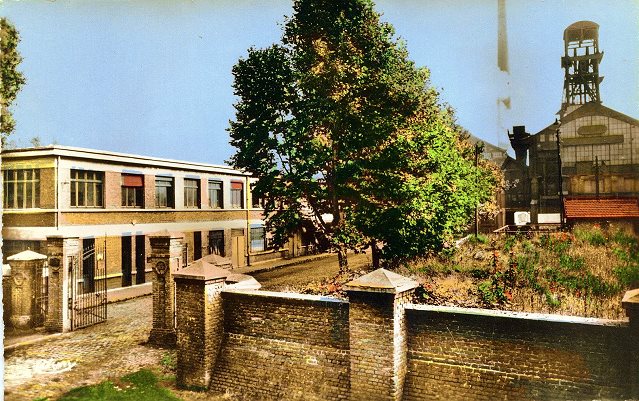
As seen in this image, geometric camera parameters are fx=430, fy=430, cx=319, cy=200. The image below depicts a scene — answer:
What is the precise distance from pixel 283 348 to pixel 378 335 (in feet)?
6.93

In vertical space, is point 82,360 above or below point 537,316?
below

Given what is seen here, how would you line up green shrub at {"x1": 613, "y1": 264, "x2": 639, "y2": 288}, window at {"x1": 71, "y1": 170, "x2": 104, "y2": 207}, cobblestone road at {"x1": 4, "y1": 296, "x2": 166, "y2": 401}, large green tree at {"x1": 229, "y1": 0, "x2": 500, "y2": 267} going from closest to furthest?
cobblestone road at {"x1": 4, "y1": 296, "x2": 166, "y2": 401}, green shrub at {"x1": 613, "y1": 264, "x2": 639, "y2": 288}, large green tree at {"x1": 229, "y1": 0, "x2": 500, "y2": 267}, window at {"x1": 71, "y1": 170, "x2": 104, "y2": 207}

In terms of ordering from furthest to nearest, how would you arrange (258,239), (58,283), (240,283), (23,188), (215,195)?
(258,239) < (215,195) < (23,188) < (58,283) < (240,283)

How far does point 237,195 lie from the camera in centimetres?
3014

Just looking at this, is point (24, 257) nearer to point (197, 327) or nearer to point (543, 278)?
point (197, 327)

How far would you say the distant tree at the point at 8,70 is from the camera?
11015mm

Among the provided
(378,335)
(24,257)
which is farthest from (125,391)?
(24,257)

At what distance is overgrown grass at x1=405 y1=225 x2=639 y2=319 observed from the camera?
9680 millimetres

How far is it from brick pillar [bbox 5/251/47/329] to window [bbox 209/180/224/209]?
14612 millimetres

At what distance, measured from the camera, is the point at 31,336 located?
12.5 metres

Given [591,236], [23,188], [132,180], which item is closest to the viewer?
[23,188]

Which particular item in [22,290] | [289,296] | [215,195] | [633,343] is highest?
[215,195]

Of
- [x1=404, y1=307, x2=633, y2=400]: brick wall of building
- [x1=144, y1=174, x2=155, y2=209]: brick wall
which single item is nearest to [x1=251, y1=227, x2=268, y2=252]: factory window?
[x1=144, y1=174, x2=155, y2=209]: brick wall

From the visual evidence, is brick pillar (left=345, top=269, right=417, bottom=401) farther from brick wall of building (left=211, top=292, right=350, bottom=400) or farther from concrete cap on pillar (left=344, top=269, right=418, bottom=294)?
brick wall of building (left=211, top=292, right=350, bottom=400)
